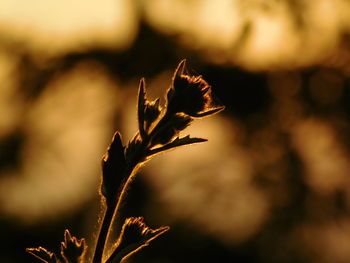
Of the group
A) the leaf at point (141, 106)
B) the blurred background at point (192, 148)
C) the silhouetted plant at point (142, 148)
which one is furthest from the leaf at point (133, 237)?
the blurred background at point (192, 148)

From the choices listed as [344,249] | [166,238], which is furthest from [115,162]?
[166,238]

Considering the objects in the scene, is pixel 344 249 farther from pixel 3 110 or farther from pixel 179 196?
pixel 3 110

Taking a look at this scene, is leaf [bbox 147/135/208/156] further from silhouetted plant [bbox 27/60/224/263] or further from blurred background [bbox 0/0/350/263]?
blurred background [bbox 0/0/350/263]

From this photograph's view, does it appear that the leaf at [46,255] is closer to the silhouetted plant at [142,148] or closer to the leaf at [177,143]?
the silhouetted plant at [142,148]

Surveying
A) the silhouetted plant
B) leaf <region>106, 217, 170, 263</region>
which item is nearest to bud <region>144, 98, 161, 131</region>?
the silhouetted plant

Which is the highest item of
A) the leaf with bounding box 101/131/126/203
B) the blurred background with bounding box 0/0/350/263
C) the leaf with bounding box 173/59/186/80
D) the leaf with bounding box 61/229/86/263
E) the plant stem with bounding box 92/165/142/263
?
the leaf with bounding box 173/59/186/80

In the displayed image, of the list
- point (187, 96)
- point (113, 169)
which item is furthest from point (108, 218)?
point (187, 96)
